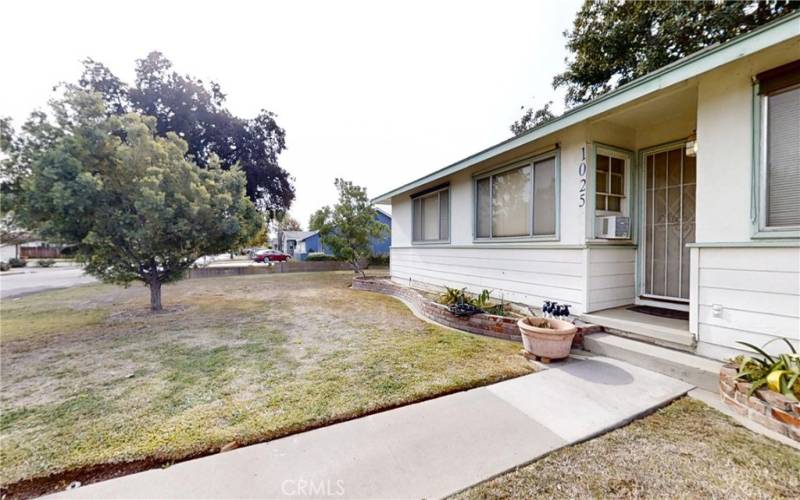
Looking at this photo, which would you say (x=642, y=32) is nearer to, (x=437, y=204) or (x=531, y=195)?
(x=437, y=204)

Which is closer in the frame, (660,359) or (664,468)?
(664,468)

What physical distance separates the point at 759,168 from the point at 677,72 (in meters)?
1.19

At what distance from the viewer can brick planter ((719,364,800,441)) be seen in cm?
199

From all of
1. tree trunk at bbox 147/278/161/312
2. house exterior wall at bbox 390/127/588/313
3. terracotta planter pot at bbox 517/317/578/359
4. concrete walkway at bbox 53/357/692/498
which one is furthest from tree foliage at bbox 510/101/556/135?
tree trunk at bbox 147/278/161/312

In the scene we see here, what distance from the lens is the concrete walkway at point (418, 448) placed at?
1.65 m

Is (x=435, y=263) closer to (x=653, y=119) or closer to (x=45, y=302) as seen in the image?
(x=653, y=119)

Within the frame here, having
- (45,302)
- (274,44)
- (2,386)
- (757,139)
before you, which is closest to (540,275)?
(757,139)

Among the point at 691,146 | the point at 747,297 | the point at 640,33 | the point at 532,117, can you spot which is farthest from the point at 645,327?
the point at 532,117

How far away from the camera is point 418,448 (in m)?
1.97

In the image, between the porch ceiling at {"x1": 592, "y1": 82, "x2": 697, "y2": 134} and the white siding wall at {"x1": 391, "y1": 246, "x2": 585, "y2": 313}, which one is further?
the white siding wall at {"x1": 391, "y1": 246, "x2": 585, "y2": 313}

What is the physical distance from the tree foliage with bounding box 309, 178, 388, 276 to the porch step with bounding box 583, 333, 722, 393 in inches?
356

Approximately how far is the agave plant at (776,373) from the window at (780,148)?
1100mm

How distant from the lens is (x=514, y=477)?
1.72m

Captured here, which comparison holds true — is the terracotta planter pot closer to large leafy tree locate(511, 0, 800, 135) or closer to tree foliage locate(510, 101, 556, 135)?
large leafy tree locate(511, 0, 800, 135)
